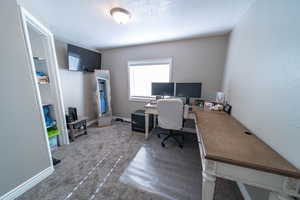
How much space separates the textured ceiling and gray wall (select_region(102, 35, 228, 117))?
0.24 metres

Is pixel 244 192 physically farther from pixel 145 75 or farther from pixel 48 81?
pixel 48 81

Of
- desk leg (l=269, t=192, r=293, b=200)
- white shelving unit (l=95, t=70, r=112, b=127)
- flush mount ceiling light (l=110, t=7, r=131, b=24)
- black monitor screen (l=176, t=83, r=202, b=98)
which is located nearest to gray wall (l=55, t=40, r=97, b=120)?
white shelving unit (l=95, t=70, r=112, b=127)

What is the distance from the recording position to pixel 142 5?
1438mm

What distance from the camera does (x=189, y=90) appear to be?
250 centimetres

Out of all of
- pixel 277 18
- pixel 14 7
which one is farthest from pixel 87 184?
pixel 277 18

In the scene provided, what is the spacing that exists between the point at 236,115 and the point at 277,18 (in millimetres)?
1186

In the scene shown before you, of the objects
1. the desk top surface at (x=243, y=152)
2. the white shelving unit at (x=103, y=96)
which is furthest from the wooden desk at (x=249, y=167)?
the white shelving unit at (x=103, y=96)

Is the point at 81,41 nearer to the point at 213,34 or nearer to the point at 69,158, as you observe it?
the point at 69,158

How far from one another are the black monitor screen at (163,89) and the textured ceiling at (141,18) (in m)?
1.14

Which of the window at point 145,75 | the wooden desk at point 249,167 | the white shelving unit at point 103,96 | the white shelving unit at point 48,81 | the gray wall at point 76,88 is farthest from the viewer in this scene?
the white shelving unit at point 103,96

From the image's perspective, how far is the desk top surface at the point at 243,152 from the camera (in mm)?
661

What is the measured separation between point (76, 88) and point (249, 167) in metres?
3.65

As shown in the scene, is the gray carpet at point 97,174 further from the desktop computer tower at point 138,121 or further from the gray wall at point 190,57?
the gray wall at point 190,57

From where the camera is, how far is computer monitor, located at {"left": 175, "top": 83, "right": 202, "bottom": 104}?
2.44 metres
